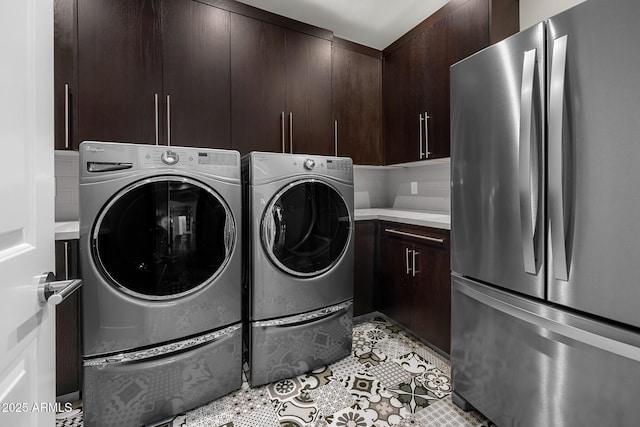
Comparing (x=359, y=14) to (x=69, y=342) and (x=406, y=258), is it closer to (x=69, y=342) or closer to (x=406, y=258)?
(x=406, y=258)

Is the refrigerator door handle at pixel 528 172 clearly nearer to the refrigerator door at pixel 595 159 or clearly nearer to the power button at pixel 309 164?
the refrigerator door at pixel 595 159

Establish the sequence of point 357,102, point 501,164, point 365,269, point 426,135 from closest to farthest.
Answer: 1. point 501,164
2. point 426,135
3. point 365,269
4. point 357,102

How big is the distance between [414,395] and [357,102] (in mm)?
2208

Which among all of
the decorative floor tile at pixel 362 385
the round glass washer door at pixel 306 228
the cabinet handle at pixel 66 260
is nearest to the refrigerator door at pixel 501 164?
the round glass washer door at pixel 306 228

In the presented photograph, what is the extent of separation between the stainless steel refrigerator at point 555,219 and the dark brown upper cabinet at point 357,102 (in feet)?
3.85

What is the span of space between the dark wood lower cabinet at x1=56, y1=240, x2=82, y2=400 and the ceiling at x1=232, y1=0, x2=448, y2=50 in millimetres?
2065

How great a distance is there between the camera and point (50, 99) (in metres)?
0.66

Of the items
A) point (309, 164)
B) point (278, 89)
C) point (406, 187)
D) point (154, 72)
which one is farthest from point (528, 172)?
point (154, 72)

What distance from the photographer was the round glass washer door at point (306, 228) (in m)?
1.63

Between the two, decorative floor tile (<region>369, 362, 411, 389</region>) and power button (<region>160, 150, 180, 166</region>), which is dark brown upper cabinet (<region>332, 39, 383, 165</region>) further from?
decorative floor tile (<region>369, 362, 411, 389</region>)

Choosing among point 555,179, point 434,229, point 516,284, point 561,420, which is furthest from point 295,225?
point 561,420

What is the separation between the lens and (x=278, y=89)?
2146 millimetres

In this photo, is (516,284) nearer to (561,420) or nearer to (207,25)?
(561,420)

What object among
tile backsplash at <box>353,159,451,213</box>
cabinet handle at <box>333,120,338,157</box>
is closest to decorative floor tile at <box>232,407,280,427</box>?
cabinet handle at <box>333,120,338,157</box>
